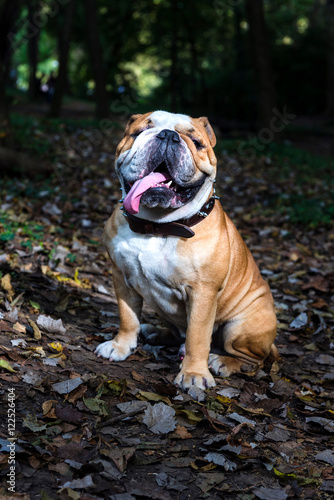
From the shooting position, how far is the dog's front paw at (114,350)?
351 centimetres

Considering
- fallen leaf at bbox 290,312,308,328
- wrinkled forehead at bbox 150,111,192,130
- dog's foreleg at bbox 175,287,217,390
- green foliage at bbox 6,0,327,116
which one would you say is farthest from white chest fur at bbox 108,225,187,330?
green foliage at bbox 6,0,327,116

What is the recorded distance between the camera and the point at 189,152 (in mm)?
3053

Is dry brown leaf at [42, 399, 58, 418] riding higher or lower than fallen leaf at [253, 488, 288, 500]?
higher

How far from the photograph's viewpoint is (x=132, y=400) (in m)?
3.01

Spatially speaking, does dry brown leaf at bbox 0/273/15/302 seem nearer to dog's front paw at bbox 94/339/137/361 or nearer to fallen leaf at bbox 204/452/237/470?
dog's front paw at bbox 94/339/137/361

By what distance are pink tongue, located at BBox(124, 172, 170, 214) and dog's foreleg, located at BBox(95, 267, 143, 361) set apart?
0.67 metres

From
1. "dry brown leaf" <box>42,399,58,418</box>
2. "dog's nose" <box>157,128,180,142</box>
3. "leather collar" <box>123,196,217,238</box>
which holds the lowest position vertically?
"dry brown leaf" <box>42,399,58,418</box>

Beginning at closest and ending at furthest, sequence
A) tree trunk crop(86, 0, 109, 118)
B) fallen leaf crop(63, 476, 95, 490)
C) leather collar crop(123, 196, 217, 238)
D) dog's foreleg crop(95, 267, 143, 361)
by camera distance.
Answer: fallen leaf crop(63, 476, 95, 490) < leather collar crop(123, 196, 217, 238) < dog's foreleg crop(95, 267, 143, 361) < tree trunk crop(86, 0, 109, 118)

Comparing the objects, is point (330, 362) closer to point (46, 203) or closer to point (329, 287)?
point (329, 287)

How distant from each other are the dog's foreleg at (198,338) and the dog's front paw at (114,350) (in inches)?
17.0

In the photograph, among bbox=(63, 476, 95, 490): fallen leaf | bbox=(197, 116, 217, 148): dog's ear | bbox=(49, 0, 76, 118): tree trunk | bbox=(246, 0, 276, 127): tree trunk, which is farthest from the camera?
bbox=(246, 0, 276, 127): tree trunk

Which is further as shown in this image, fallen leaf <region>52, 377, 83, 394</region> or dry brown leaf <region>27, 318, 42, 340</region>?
dry brown leaf <region>27, 318, 42, 340</region>

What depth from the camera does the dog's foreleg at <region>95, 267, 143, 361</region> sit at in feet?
11.6

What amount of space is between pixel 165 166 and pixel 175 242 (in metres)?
0.46
